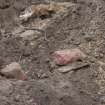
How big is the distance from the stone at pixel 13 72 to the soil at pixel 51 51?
14cm

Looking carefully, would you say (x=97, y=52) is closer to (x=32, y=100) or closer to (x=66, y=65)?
(x=66, y=65)

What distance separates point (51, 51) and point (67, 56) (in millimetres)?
290

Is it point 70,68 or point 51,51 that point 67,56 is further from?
point 51,51

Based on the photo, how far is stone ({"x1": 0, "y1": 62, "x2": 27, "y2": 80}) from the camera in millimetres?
3936

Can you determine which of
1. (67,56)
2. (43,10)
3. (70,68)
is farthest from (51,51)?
(43,10)

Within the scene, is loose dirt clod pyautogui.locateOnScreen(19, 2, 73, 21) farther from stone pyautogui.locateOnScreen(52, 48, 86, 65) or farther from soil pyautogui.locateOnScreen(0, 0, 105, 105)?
stone pyautogui.locateOnScreen(52, 48, 86, 65)

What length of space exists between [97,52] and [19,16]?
1.42 m

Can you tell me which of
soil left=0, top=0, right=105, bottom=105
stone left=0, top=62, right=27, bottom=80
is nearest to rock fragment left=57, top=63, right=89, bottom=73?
soil left=0, top=0, right=105, bottom=105

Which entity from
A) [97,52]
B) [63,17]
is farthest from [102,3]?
[97,52]

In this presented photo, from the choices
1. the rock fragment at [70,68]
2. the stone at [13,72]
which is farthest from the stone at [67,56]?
the stone at [13,72]

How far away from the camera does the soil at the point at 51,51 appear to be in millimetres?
3645

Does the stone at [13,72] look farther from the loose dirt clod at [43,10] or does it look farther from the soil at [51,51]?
the loose dirt clod at [43,10]

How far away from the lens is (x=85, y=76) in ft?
13.9

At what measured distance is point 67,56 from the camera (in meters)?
4.41
